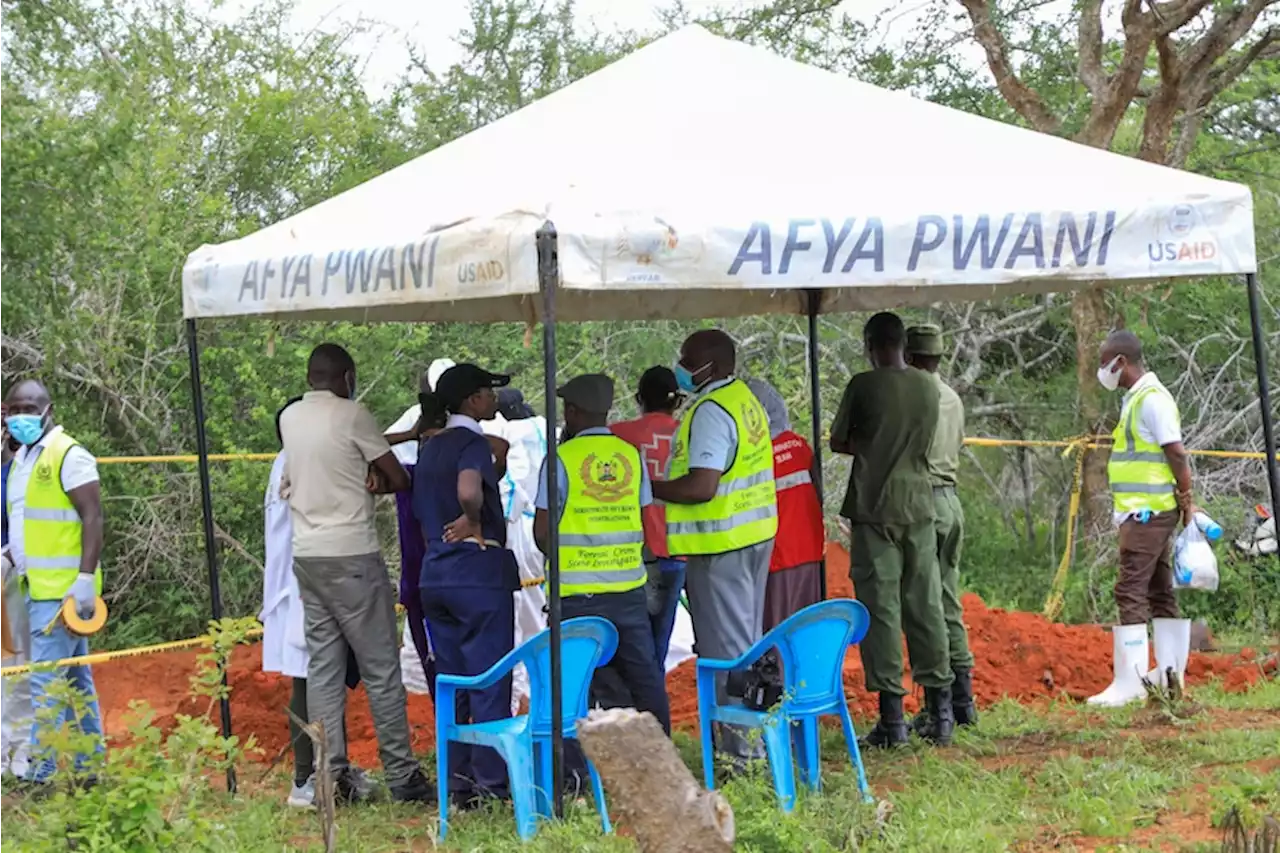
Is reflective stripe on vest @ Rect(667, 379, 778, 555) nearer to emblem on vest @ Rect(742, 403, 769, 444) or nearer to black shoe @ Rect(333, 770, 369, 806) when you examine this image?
emblem on vest @ Rect(742, 403, 769, 444)

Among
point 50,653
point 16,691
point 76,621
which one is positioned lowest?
point 16,691

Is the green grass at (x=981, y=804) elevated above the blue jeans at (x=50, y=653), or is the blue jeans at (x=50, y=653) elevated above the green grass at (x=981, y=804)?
the blue jeans at (x=50, y=653)

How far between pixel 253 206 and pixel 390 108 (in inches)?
113

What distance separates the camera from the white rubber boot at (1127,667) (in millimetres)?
8500

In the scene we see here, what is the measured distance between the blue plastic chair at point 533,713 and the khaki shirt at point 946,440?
93.5 inches

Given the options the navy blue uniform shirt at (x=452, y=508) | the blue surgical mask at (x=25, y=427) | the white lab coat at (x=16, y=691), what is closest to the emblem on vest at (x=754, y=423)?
the navy blue uniform shirt at (x=452, y=508)

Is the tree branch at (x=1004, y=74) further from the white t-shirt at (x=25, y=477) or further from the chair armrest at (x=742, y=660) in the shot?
the white t-shirt at (x=25, y=477)

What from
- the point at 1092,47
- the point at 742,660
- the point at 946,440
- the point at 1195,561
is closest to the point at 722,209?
the point at 742,660

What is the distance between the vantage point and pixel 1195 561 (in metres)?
8.29

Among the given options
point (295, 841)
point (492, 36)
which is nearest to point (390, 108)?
point (492, 36)

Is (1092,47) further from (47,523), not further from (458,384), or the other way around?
(47,523)

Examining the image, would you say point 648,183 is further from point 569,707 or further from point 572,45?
point 572,45

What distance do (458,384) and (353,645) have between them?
46.8 inches

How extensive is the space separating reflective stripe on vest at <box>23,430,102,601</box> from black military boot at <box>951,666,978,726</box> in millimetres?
4137
